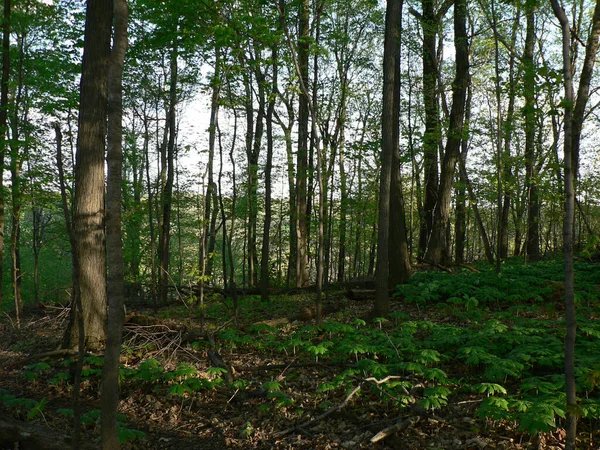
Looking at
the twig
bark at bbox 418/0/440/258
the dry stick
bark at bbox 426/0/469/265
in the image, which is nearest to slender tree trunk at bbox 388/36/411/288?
bark at bbox 426/0/469/265

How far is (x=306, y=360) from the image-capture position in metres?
6.57

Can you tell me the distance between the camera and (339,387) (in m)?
5.40

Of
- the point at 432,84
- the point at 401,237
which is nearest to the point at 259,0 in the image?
the point at 401,237

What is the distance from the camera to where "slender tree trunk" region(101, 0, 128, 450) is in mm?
3148

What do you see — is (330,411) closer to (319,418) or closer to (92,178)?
(319,418)

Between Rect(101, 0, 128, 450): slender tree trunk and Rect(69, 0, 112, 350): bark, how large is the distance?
12.1 feet

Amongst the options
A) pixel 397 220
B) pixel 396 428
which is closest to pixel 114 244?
pixel 396 428

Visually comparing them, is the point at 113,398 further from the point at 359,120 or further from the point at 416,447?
the point at 359,120

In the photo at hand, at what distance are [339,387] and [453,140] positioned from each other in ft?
35.9

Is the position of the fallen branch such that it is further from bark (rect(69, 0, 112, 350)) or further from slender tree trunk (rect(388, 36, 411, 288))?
slender tree trunk (rect(388, 36, 411, 288))

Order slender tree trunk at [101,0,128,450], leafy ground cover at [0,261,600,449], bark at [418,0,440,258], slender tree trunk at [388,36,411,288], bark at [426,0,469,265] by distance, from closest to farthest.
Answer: slender tree trunk at [101,0,128,450]
leafy ground cover at [0,261,600,449]
slender tree trunk at [388,36,411,288]
bark at [426,0,469,265]
bark at [418,0,440,258]

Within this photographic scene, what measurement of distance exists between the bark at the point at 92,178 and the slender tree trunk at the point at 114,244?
3696mm

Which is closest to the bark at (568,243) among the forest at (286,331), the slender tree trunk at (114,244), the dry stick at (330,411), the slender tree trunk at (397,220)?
the forest at (286,331)

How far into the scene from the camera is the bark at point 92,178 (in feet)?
21.6
